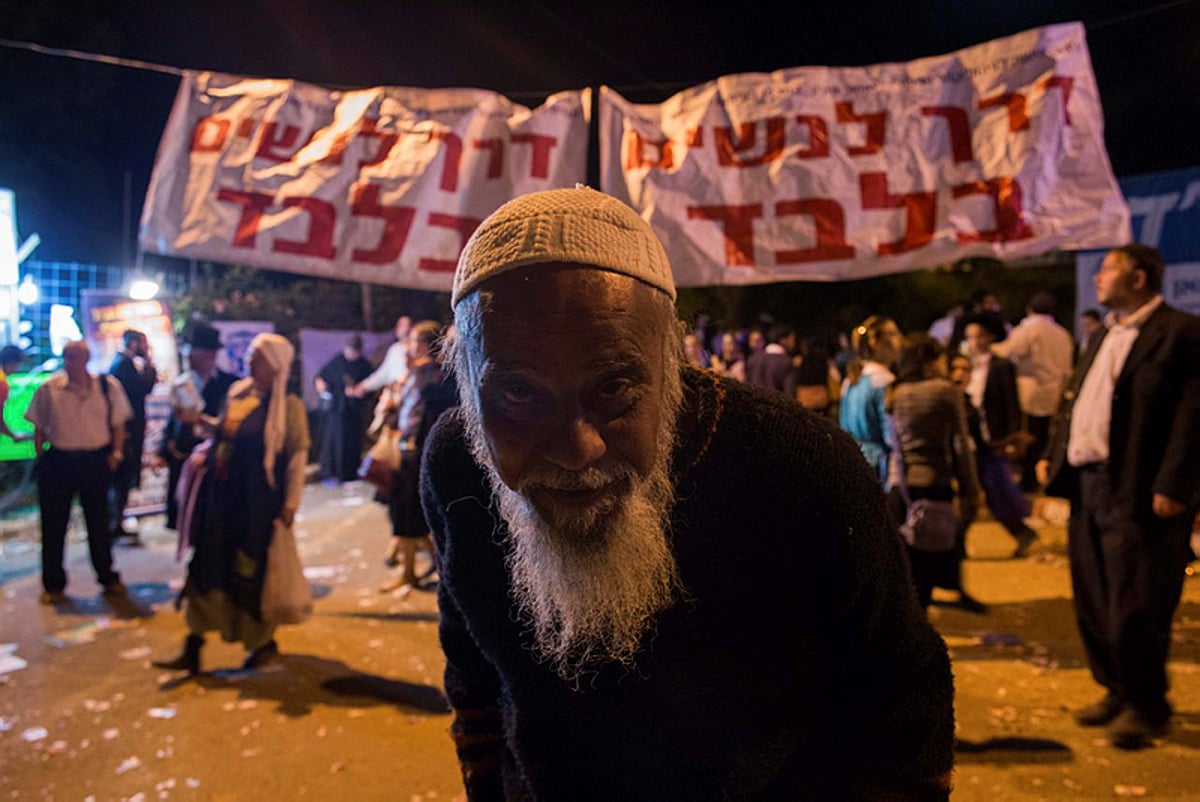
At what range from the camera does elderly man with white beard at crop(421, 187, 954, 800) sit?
4.25ft

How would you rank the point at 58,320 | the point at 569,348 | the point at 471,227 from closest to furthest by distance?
the point at 569,348
the point at 471,227
the point at 58,320

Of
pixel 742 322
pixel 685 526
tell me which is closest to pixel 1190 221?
pixel 685 526

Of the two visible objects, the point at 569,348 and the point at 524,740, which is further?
the point at 524,740

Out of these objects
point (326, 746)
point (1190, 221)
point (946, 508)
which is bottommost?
point (326, 746)

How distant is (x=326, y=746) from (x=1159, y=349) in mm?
4455

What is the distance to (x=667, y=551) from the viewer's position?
54.7 inches

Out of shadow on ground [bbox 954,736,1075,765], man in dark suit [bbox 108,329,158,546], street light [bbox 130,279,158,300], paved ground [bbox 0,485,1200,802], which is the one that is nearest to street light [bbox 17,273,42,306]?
street light [bbox 130,279,158,300]

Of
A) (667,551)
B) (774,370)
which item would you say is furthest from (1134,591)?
(774,370)

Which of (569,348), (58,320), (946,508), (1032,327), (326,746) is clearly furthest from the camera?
(58,320)

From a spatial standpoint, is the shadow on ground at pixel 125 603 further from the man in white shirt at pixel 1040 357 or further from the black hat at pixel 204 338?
the man in white shirt at pixel 1040 357

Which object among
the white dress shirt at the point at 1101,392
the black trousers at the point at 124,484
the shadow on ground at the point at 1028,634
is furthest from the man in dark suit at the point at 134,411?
the white dress shirt at the point at 1101,392

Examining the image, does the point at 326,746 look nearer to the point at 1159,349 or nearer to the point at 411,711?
the point at 411,711

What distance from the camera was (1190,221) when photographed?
902 cm

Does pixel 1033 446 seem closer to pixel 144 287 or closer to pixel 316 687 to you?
pixel 316 687
